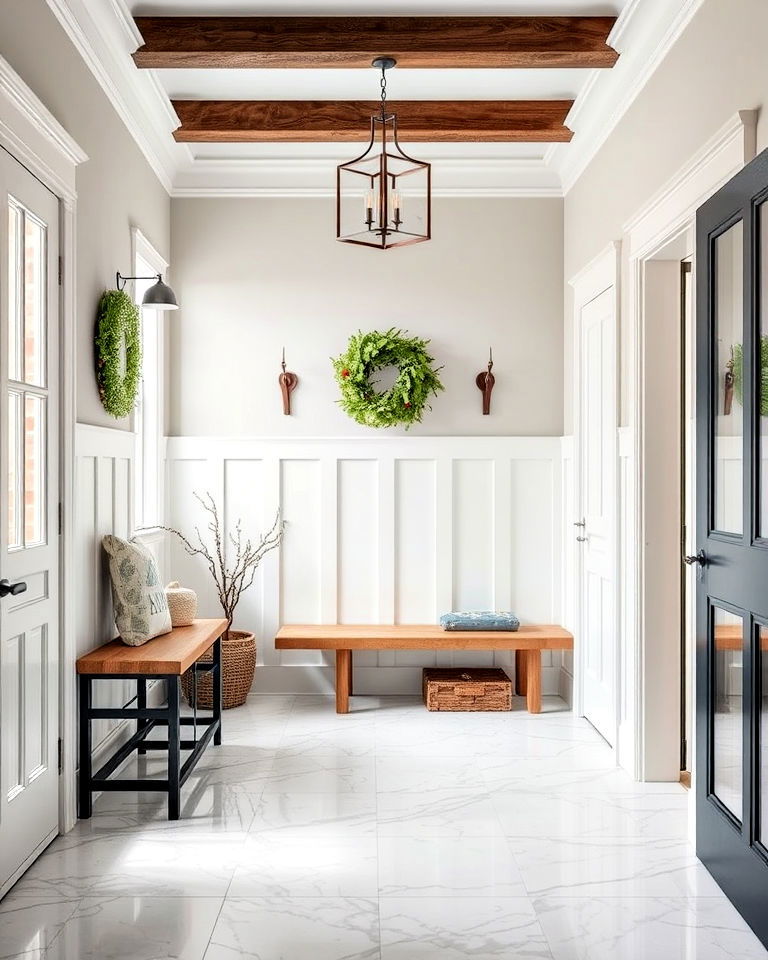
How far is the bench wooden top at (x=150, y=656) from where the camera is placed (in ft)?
10.9

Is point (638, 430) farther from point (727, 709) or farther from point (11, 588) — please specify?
point (11, 588)

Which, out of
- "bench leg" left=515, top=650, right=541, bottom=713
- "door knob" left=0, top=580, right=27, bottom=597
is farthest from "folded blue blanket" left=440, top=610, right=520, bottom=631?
"door knob" left=0, top=580, right=27, bottom=597

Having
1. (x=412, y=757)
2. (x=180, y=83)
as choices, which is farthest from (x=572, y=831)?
(x=180, y=83)

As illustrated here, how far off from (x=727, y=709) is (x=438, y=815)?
1181mm

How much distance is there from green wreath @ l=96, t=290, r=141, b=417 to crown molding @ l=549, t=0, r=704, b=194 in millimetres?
2236

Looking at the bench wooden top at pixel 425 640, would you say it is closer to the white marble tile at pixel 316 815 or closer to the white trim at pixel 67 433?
the white marble tile at pixel 316 815

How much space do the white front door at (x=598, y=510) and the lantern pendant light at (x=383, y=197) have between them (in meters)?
0.97

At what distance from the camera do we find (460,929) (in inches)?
98.3

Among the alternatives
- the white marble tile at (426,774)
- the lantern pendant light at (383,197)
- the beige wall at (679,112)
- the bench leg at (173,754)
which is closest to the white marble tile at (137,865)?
the bench leg at (173,754)

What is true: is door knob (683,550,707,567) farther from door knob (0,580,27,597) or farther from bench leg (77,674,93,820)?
bench leg (77,674,93,820)

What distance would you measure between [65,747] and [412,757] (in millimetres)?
1554

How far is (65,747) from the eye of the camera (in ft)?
10.5

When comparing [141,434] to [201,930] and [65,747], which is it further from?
[201,930]

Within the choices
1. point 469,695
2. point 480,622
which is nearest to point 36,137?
point 480,622
